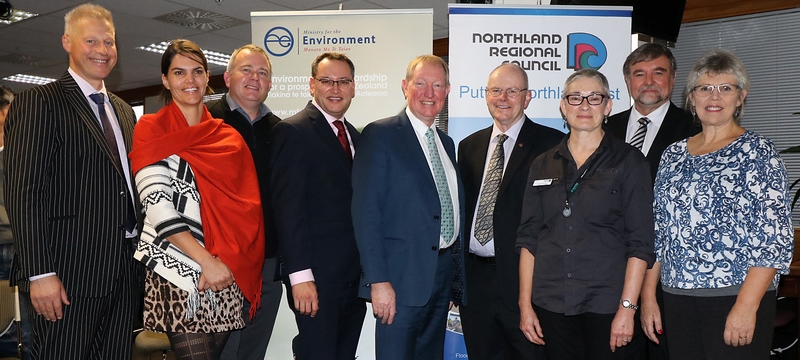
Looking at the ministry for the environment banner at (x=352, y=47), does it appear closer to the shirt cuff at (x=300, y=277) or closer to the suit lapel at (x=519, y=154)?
the suit lapel at (x=519, y=154)

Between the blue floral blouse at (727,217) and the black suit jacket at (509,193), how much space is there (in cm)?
64

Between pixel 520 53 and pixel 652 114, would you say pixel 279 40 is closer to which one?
pixel 520 53

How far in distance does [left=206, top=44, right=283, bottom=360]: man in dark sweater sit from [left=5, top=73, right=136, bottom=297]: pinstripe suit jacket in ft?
2.31

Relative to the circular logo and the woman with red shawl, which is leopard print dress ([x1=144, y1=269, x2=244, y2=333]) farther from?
the circular logo

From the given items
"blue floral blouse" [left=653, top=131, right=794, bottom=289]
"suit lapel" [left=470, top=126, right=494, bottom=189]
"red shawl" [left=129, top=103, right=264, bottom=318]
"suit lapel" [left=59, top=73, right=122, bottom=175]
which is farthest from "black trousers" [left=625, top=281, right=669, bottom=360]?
"suit lapel" [left=59, top=73, right=122, bottom=175]

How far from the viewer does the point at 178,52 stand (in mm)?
2656

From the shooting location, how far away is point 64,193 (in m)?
2.57

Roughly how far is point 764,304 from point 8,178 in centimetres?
296

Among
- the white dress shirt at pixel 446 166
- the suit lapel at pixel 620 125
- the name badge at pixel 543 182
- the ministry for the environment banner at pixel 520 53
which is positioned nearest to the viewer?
the name badge at pixel 543 182

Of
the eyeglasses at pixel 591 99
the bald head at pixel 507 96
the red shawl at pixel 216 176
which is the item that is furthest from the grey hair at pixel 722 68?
the red shawl at pixel 216 176

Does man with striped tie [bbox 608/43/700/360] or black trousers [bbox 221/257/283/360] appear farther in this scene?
black trousers [bbox 221/257/283/360]

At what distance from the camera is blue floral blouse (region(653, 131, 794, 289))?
2.31 m

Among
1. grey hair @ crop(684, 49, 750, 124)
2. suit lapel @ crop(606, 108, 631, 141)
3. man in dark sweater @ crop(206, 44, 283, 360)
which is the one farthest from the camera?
suit lapel @ crop(606, 108, 631, 141)

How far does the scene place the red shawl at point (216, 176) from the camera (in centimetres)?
246
